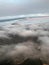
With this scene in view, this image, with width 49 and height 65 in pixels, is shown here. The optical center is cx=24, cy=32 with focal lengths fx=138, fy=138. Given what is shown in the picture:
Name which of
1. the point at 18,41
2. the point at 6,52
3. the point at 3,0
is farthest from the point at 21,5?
the point at 6,52

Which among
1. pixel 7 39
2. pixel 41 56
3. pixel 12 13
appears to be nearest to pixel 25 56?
pixel 41 56

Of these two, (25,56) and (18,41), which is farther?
(18,41)

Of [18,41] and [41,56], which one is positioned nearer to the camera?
[41,56]

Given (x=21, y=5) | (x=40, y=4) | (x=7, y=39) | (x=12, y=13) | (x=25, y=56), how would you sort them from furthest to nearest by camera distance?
(x=40, y=4) → (x=21, y=5) → (x=12, y=13) → (x=7, y=39) → (x=25, y=56)

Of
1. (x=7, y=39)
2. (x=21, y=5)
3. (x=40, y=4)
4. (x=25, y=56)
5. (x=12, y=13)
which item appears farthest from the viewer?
(x=40, y=4)

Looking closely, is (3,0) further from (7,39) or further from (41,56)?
(41,56)

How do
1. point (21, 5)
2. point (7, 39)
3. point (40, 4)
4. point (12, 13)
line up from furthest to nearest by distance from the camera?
1. point (40, 4)
2. point (21, 5)
3. point (12, 13)
4. point (7, 39)

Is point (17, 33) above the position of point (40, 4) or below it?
above

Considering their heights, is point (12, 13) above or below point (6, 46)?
below

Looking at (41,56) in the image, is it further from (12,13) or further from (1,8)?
(1,8)
